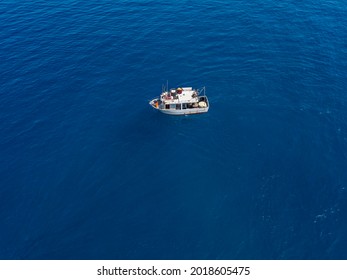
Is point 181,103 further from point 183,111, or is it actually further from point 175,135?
point 175,135

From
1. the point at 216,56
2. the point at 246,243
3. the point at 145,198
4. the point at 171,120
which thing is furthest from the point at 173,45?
the point at 246,243

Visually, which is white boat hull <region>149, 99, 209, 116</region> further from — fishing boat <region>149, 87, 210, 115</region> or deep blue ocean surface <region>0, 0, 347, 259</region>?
deep blue ocean surface <region>0, 0, 347, 259</region>

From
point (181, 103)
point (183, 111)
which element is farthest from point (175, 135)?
point (181, 103)

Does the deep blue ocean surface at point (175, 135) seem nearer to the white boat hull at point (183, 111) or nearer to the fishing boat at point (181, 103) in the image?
the white boat hull at point (183, 111)

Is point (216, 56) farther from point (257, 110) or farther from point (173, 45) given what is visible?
point (257, 110)
